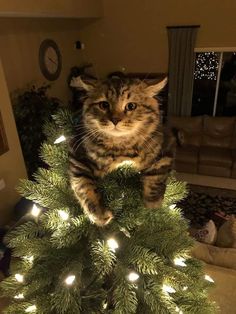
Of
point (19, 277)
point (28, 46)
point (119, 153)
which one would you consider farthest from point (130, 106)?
point (28, 46)

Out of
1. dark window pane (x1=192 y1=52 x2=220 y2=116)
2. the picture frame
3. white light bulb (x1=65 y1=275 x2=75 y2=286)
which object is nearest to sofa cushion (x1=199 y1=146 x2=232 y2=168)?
dark window pane (x1=192 y1=52 x2=220 y2=116)

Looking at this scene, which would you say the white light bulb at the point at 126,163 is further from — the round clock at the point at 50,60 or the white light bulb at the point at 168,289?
the round clock at the point at 50,60

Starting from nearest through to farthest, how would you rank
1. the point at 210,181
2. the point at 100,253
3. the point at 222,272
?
1. the point at 100,253
2. the point at 222,272
3. the point at 210,181

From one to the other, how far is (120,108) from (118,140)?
12cm

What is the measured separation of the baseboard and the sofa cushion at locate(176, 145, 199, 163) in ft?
0.83

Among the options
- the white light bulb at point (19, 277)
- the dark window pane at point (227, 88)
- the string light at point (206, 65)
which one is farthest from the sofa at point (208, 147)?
the white light bulb at point (19, 277)

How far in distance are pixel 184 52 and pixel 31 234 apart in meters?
4.46

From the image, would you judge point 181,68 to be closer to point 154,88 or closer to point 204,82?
point 204,82

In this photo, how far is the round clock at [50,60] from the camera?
4266 mm

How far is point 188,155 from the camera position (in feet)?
14.5

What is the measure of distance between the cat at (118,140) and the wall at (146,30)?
13.7 feet

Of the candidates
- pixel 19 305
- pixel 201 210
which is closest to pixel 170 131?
pixel 19 305

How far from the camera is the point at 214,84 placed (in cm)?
507

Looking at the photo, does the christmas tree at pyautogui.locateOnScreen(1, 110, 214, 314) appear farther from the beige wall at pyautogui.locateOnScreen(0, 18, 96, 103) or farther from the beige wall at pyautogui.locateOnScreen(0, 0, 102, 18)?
the beige wall at pyautogui.locateOnScreen(0, 18, 96, 103)
